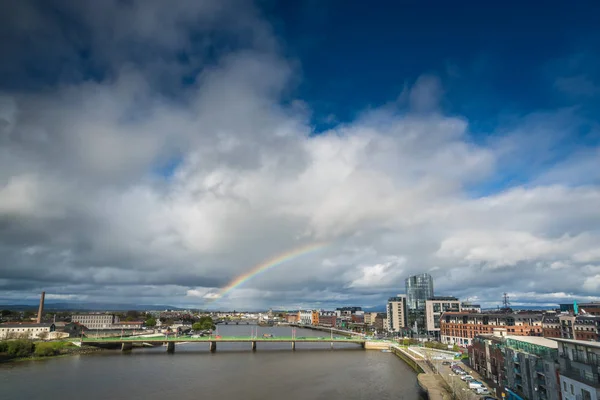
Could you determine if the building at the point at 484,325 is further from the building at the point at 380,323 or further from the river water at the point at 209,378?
the building at the point at 380,323

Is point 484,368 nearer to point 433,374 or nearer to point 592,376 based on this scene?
point 433,374

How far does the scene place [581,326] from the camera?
6053 cm

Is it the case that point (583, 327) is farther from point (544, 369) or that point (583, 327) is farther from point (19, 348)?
point (19, 348)

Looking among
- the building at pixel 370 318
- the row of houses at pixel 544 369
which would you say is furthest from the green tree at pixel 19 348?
the building at pixel 370 318

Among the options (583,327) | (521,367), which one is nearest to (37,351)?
(521,367)

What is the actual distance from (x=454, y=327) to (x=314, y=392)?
185ft

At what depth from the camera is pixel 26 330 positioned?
91.4 metres

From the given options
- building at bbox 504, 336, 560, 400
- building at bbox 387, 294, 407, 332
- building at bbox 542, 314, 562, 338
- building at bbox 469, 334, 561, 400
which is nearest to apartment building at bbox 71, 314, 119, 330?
building at bbox 387, 294, 407, 332

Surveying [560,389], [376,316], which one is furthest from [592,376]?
[376,316]

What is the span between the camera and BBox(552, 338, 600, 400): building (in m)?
22.5

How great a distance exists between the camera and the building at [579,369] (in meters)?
22.5

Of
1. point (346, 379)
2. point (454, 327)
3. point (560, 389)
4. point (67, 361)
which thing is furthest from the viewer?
point (454, 327)

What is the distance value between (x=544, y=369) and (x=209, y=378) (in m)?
36.8

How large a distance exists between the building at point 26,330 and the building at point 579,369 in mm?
96684
